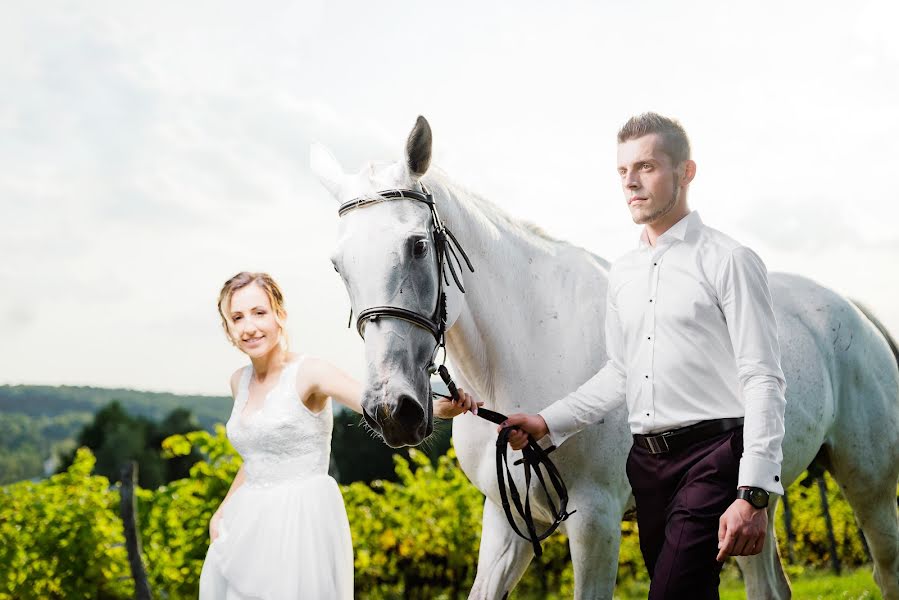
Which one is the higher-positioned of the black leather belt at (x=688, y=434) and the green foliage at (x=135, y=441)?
the black leather belt at (x=688, y=434)

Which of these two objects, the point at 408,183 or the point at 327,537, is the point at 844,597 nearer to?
the point at 327,537

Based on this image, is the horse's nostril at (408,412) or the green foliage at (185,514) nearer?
the horse's nostril at (408,412)

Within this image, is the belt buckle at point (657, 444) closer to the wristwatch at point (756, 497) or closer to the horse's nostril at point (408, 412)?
the wristwatch at point (756, 497)

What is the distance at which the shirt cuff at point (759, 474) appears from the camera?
213 cm

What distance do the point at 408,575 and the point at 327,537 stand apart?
489 cm

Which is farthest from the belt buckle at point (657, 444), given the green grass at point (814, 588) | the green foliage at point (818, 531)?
the green foliage at point (818, 531)

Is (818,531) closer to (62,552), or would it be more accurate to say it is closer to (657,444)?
(62,552)

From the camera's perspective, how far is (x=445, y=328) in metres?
2.69

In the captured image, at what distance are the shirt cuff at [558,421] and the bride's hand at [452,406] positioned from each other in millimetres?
227

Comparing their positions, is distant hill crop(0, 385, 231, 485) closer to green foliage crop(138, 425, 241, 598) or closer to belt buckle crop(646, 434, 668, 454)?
green foliage crop(138, 425, 241, 598)

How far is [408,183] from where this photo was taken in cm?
268

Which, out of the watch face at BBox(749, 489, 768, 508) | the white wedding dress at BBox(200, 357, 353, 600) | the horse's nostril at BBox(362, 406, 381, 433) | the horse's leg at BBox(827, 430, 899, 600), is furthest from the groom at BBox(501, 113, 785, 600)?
the horse's leg at BBox(827, 430, 899, 600)

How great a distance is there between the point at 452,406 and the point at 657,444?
645 millimetres

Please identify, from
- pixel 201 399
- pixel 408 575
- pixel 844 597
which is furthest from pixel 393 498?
pixel 201 399
